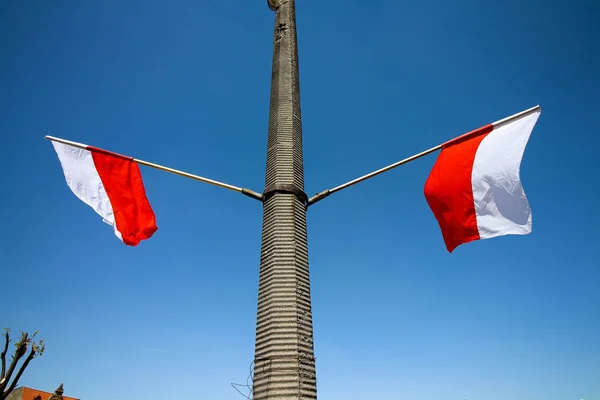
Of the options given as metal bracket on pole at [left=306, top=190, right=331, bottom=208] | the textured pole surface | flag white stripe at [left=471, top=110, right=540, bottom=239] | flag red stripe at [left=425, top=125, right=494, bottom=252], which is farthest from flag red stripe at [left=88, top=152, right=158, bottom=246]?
flag white stripe at [left=471, top=110, right=540, bottom=239]

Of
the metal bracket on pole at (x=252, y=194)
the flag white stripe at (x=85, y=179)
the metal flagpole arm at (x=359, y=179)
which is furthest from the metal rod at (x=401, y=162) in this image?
the flag white stripe at (x=85, y=179)

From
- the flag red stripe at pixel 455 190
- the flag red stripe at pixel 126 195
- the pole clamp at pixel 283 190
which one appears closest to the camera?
the pole clamp at pixel 283 190

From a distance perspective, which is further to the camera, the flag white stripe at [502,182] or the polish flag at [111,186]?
the polish flag at [111,186]

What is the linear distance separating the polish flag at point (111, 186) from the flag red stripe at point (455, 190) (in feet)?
15.5

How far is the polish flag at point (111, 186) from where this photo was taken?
241 inches

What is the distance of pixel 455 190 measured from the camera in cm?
579

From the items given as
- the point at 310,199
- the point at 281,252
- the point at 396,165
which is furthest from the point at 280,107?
the point at 281,252

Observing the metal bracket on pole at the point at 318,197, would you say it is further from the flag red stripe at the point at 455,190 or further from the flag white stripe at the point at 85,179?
the flag white stripe at the point at 85,179

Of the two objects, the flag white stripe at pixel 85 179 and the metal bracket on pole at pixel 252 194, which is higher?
the flag white stripe at pixel 85 179

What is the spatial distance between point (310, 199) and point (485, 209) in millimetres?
2691

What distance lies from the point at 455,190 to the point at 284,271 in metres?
3.12

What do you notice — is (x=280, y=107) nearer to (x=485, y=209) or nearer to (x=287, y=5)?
(x=287, y=5)

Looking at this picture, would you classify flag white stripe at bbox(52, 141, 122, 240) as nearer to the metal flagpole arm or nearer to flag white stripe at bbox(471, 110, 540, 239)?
the metal flagpole arm

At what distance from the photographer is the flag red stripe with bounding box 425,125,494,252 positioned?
5598mm
